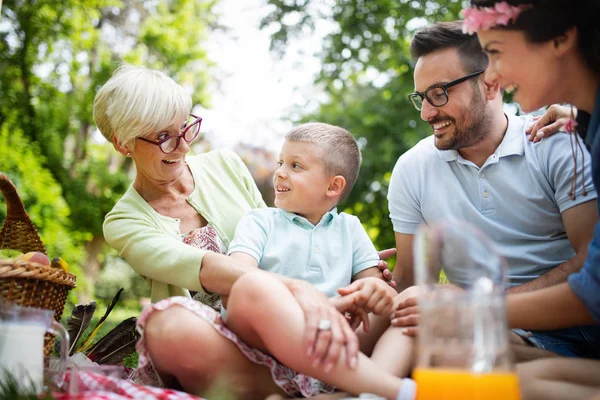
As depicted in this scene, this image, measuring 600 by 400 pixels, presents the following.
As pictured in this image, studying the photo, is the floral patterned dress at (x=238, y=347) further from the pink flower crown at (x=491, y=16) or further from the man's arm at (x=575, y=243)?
the pink flower crown at (x=491, y=16)

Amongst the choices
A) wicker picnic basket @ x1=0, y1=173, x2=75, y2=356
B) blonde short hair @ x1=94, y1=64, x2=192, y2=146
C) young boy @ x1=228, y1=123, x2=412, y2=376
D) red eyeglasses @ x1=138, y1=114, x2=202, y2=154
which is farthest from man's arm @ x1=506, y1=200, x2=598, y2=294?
wicker picnic basket @ x1=0, y1=173, x2=75, y2=356

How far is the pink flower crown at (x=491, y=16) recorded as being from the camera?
78.1 inches

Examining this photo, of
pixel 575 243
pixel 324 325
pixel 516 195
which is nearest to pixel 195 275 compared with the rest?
pixel 324 325

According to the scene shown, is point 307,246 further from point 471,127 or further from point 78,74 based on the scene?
point 78,74

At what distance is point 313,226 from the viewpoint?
2.71 metres

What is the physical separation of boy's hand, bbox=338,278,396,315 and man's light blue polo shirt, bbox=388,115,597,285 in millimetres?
680

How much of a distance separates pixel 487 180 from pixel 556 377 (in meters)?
1.05

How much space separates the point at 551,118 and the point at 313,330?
1549 mm

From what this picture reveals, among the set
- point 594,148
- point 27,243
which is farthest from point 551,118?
point 27,243

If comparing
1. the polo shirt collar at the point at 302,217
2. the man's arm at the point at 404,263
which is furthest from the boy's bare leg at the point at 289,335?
the man's arm at the point at 404,263

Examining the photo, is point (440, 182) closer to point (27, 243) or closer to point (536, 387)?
point (536, 387)

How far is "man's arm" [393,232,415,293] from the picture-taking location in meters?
3.01

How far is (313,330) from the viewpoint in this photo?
71.3 inches

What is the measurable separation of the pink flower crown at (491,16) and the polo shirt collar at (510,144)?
82 cm
